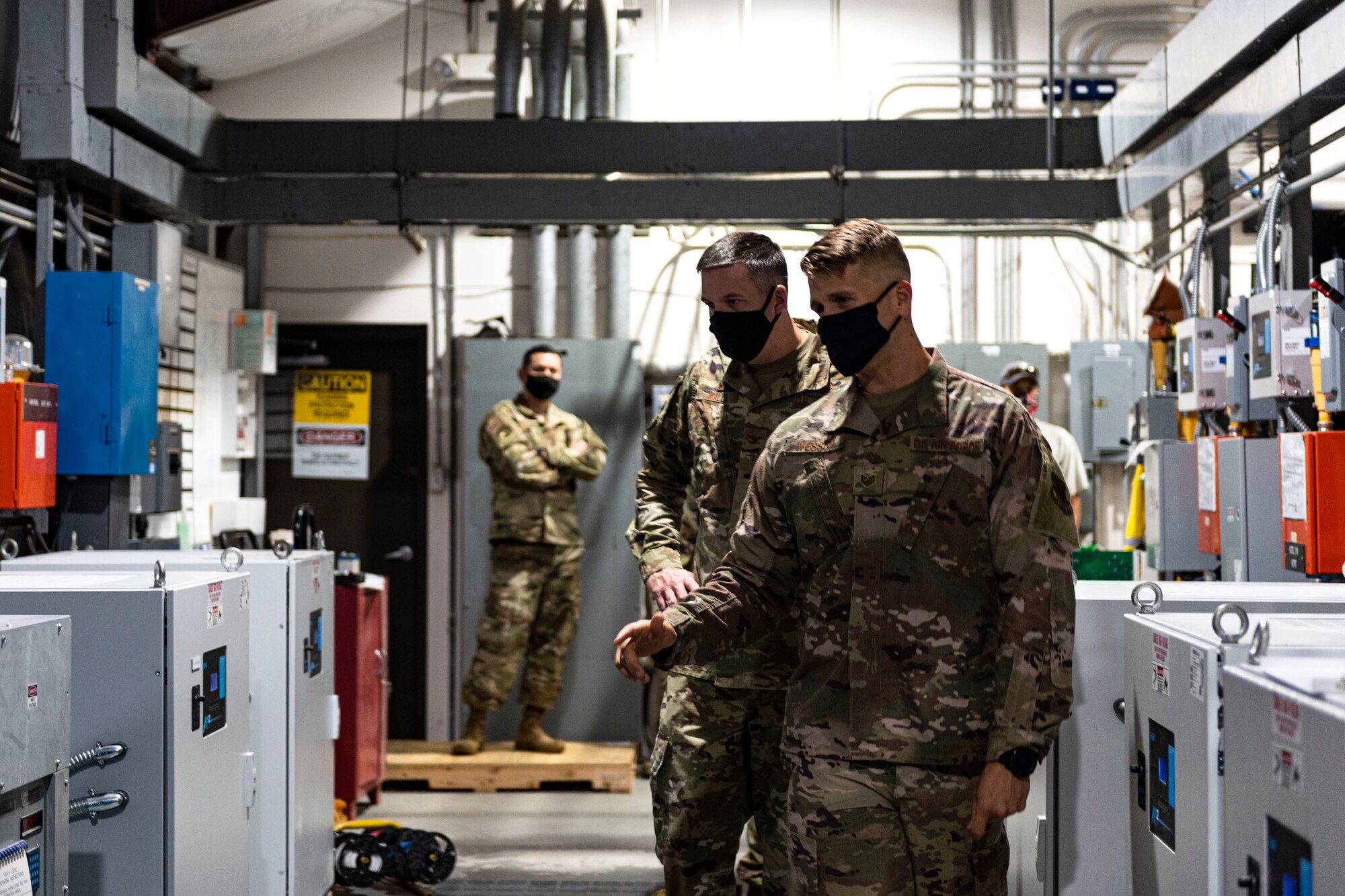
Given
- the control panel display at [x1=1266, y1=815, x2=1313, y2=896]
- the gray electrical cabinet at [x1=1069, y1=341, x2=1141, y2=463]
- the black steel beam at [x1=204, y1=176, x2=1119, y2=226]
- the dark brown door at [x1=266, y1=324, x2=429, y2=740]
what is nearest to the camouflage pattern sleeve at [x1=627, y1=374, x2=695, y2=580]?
the control panel display at [x1=1266, y1=815, x2=1313, y2=896]

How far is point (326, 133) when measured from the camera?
15.8ft

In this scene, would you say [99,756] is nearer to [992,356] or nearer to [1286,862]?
[1286,862]

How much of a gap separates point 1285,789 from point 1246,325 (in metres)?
3.00

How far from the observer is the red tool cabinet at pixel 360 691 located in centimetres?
487

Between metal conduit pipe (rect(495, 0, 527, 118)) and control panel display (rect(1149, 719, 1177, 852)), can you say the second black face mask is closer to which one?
control panel display (rect(1149, 719, 1177, 852))

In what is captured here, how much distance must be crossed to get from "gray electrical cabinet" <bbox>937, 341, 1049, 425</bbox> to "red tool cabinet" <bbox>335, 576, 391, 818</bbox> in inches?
115

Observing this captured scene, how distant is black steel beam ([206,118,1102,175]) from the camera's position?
15.5ft

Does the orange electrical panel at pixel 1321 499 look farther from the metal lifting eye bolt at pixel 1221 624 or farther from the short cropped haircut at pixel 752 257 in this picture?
the metal lifting eye bolt at pixel 1221 624

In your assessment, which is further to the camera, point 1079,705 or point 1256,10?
point 1256,10

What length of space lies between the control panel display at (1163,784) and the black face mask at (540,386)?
13.2 feet

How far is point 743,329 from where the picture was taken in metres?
2.69

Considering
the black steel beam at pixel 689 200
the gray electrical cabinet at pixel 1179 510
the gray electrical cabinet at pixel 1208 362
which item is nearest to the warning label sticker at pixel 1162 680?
the gray electrical cabinet at pixel 1208 362

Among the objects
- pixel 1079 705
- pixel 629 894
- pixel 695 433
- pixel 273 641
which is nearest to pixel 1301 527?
pixel 1079 705

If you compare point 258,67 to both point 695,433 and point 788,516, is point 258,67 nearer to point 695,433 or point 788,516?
point 695,433
